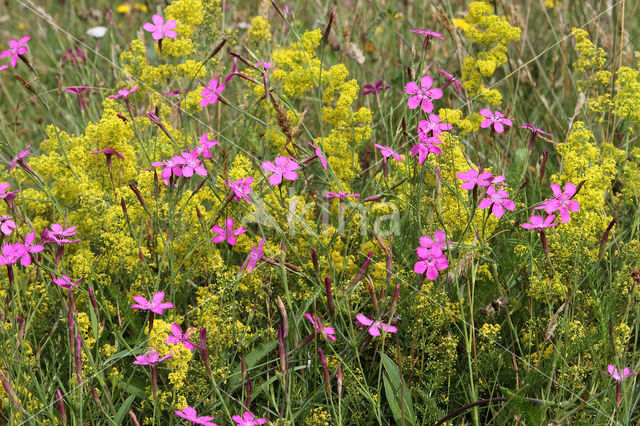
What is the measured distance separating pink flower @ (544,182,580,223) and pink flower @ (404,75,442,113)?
392 mm

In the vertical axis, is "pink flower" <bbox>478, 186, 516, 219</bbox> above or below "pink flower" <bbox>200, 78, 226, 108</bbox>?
below

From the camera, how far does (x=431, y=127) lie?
1758 mm

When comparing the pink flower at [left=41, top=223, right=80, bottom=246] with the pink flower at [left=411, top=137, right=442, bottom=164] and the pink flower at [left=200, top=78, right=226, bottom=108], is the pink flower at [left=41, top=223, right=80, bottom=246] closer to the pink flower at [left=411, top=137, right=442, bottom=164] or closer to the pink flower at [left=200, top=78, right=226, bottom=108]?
the pink flower at [left=200, top=78, right=226, bottom=108]

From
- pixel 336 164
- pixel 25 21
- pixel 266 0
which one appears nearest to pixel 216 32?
pixel 266 0

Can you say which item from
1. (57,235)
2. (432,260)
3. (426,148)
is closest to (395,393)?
(432,260)

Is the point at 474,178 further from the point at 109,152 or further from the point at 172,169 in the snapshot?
the point at 109,152

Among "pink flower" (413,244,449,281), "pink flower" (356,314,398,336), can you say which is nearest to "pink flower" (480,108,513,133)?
"pink flower" (413,244,449,281)

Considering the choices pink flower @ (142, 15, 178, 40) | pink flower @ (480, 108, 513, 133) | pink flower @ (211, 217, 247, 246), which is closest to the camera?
pink flower @ (211, 217, 247, 246)

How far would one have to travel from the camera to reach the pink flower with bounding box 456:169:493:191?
156 cm

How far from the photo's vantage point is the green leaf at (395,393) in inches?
61.7

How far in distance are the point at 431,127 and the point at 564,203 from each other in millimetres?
384

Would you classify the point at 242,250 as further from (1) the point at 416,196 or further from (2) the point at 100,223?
(1) the point at 416,196

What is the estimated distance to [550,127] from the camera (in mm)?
2783

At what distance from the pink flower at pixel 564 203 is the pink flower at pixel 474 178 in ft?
0.51
